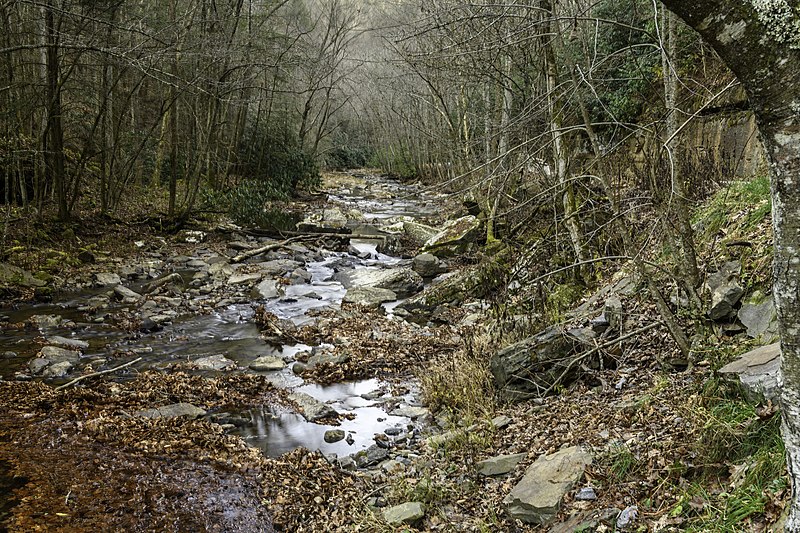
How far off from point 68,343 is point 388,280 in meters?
6.78

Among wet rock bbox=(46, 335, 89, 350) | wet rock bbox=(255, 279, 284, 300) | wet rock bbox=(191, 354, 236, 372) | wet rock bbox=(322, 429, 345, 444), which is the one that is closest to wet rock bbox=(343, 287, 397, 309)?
wet rock bbox=(255, 279, 284, 300)

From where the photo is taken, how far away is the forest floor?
134 inches

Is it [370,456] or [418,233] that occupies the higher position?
[418,233]

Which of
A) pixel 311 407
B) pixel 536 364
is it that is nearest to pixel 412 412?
pixel 311 407

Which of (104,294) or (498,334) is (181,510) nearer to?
(498,334)

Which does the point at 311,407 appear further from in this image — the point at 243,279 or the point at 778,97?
the point at 243,279

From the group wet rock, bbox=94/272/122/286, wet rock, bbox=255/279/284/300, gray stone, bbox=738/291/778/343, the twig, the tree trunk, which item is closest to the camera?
the tree trunk

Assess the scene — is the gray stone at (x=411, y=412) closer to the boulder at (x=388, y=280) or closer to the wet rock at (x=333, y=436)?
the wet rock at (x=333, y=436)

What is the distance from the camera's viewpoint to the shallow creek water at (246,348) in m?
6.70

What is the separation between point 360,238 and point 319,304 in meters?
6.37

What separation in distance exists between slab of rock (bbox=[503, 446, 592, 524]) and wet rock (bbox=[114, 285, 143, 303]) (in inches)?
→ 379

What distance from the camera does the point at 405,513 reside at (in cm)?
458

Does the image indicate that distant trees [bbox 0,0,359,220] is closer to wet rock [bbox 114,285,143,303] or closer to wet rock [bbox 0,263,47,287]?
wet rock [bbox 0,263,47,287]

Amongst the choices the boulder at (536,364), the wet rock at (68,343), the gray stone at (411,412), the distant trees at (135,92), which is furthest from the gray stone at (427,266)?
the boulder at (536,364)
